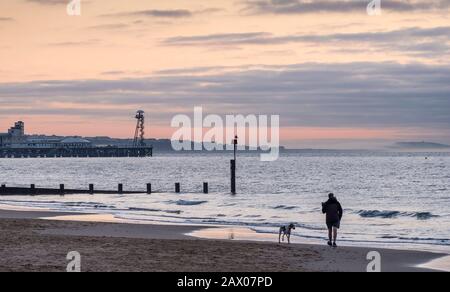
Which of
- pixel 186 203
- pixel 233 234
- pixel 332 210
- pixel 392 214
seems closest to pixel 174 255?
pixel 332 210

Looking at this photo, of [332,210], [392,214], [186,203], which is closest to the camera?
[332,210]

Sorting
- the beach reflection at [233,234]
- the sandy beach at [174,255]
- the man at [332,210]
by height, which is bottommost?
the beach reflection at [233,234]

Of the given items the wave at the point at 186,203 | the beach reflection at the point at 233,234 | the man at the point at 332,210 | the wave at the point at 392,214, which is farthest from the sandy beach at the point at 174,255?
the wave at the point at 186,203

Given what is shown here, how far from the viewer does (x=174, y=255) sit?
22.9 metres

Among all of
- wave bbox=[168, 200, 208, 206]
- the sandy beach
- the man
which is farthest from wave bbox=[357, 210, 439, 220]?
the man

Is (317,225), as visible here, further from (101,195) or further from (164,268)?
(101,195)

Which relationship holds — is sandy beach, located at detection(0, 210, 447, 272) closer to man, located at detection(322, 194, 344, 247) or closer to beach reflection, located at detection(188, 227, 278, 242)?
man, located at detection(322, 194, 344, 247)

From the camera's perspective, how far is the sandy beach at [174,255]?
20219 mm

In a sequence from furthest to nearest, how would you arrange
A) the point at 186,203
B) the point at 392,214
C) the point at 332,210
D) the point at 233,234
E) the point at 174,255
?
the point at 186,203
the point at 392,214
the point at 233,234
the point at 332,210
the point at 174,255

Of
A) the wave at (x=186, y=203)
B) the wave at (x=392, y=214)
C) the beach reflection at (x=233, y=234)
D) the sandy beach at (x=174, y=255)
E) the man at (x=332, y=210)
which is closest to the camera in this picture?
the sandy beach at (x=174, y=255)

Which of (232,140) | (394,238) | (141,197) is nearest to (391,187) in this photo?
(232,140)

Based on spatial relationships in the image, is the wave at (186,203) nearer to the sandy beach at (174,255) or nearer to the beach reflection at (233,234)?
the beach reflection at (233,234)

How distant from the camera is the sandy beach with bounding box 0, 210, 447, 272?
66.3 feet

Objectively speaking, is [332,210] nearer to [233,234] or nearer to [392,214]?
[233,234]
